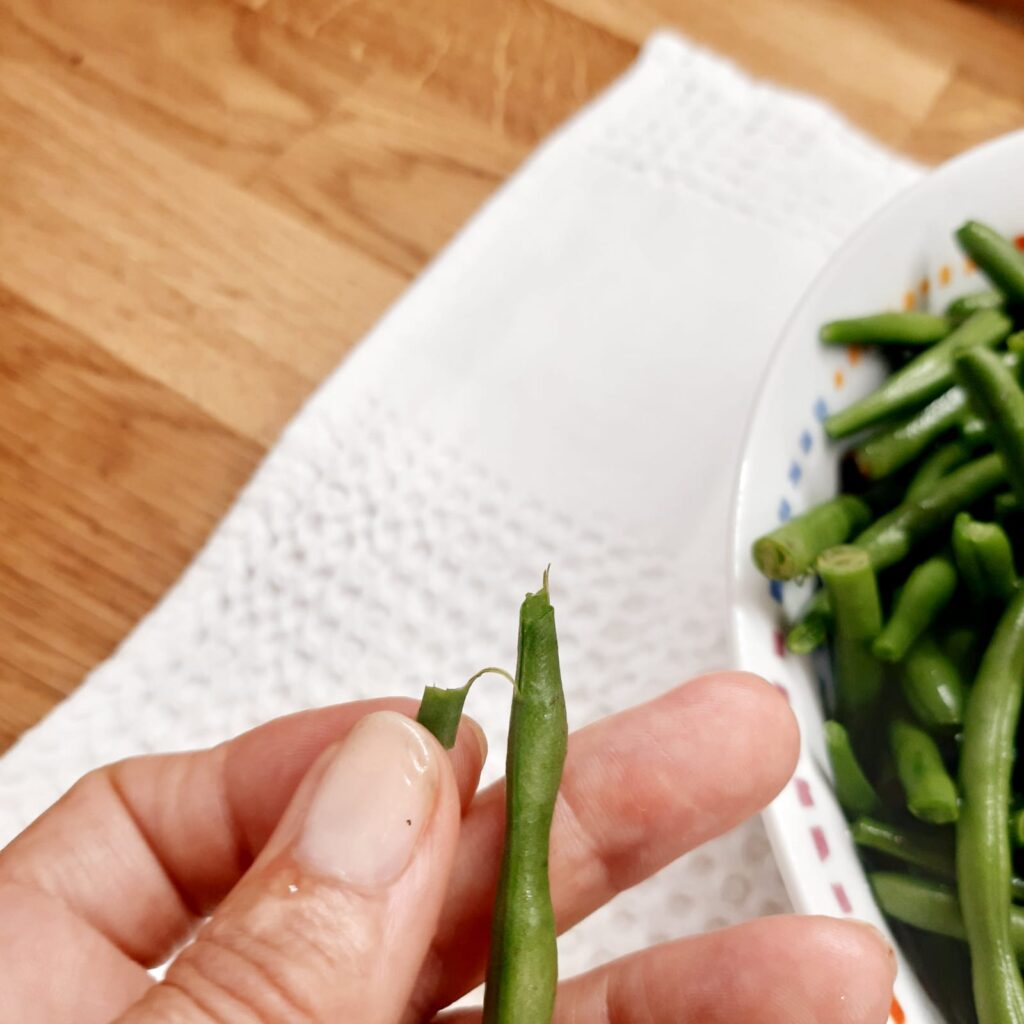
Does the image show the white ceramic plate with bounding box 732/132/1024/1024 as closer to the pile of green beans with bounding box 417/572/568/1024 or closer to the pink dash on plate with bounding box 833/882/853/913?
the pink dash on plate with bounding box 833/882/853/913

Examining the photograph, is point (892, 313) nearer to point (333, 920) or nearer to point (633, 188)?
point (633, 188)

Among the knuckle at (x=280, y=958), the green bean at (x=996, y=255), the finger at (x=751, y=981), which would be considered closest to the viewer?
the knuckle at (x=280, y=958)

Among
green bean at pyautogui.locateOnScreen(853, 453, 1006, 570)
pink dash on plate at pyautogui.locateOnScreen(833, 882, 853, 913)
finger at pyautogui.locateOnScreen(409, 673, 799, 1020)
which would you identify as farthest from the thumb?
green bean at pyautogui.locateOnScreen(853, 453, 1006, 570)

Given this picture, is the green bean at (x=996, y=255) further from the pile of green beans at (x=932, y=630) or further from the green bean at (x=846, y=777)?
the green bean at (x=846, y=777)

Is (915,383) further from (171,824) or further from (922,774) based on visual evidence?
(171,824)

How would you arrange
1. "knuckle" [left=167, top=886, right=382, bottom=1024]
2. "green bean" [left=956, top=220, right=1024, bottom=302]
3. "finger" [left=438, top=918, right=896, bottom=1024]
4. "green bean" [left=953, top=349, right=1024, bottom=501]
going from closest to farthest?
"knuckle" [left=167, top=886, right=382, bottom=1024], "finger" [left=438, top=918, right=896, bottom=1024], "green bean" [left=953, top=349, right=1024, bottom=501], "green bean" [left=956, top=220, right=1024, bottom=302]

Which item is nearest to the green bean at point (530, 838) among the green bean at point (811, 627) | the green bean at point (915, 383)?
the green bean at point (811, 627)
